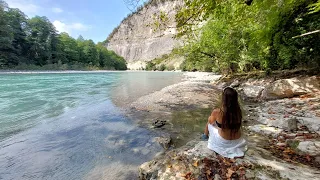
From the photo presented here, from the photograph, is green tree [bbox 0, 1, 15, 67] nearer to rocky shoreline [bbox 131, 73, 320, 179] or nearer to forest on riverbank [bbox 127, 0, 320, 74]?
forest on riverbank [bbox 127, 0, 320, 74]

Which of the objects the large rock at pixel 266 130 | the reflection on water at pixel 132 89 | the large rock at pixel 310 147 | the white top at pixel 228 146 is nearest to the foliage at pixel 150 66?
the reflection on water at pixel 132 89

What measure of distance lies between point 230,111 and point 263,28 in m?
10.3

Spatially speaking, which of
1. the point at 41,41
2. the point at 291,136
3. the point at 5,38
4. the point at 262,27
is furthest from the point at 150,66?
the point at 291,136

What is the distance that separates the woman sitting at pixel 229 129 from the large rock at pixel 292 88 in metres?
6.55

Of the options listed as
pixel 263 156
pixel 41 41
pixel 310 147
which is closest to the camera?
pixel 263 156

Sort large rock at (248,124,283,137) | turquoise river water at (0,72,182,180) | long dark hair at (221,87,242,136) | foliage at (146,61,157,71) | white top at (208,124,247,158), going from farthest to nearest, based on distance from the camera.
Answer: foliage at (146,61,157,71) → large rock at (248,124,283,137) → turquoise river water at (0,72,182,180) → white top at (208,124,247,158) → long dark hair at (221,87,242,136)

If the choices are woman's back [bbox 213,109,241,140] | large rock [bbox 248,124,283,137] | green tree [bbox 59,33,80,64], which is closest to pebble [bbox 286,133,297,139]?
large rock [bbox 248,124,283,137]

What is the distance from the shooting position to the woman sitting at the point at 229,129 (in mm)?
2635

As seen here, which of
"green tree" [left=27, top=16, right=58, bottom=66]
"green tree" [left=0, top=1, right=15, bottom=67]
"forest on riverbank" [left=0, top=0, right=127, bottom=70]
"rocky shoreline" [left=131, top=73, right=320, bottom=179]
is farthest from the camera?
"green tree" [left=27, top=16, right=58, bottom=66]

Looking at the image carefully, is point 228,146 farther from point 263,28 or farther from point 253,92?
point 263,28

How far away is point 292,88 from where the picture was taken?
7.78 m

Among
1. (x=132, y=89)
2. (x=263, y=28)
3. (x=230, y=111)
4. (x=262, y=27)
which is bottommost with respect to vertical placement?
(x=132, y=89)

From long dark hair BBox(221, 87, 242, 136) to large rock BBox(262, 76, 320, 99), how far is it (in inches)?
264

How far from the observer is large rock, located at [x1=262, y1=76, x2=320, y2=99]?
7.43m
